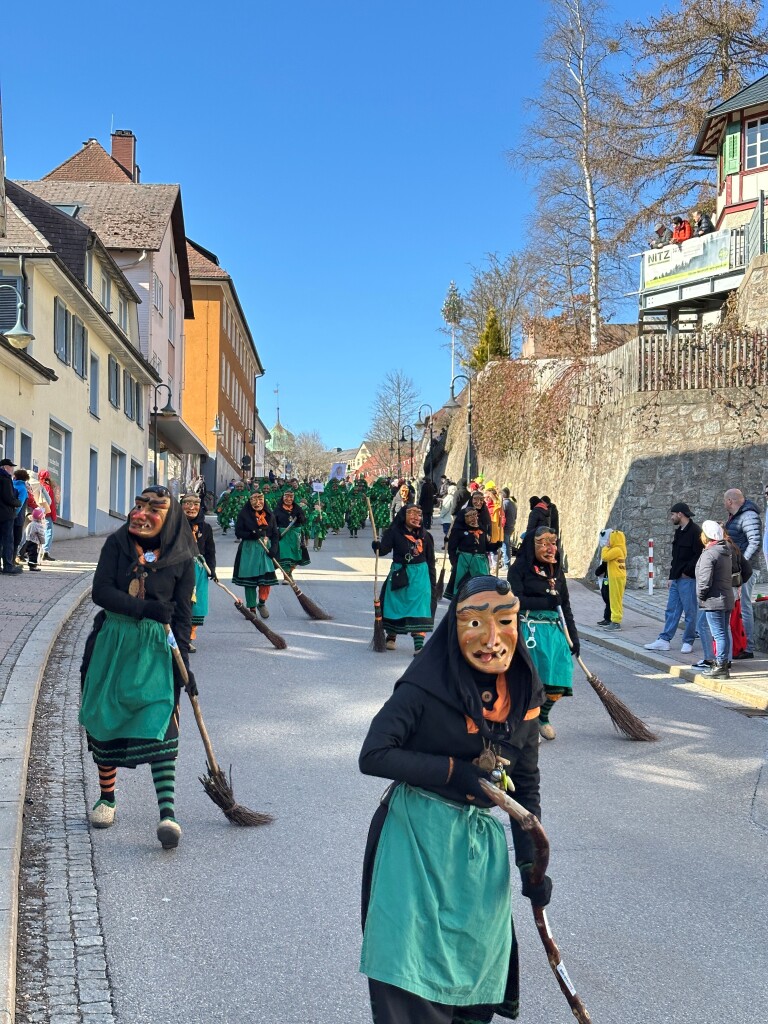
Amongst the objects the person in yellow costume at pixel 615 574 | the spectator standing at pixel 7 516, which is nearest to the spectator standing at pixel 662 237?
the person in yellow costume at pixel 615 574

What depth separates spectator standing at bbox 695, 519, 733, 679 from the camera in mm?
11461

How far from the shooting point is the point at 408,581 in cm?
1264

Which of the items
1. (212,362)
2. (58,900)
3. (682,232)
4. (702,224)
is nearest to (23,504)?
(58,900)

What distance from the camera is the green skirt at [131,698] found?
5871mm

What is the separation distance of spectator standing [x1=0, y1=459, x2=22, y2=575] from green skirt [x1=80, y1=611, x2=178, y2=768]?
40.3 ft

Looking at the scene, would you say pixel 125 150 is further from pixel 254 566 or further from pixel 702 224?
pixel 254 566

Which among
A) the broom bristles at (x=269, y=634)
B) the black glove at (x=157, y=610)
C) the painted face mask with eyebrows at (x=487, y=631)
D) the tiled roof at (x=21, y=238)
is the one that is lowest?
the broom bristles at (x=269, y=634)

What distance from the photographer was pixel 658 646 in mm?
13539

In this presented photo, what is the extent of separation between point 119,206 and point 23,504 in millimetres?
28875

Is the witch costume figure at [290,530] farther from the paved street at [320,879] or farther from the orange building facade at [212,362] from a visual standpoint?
the orange building facade at [212,362]

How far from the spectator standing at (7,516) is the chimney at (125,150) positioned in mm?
39085

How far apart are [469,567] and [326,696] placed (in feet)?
13.3

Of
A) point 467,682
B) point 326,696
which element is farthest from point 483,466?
point 467,682

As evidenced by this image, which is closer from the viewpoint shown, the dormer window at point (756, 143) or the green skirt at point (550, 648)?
the green skirt at point (550, 648)
